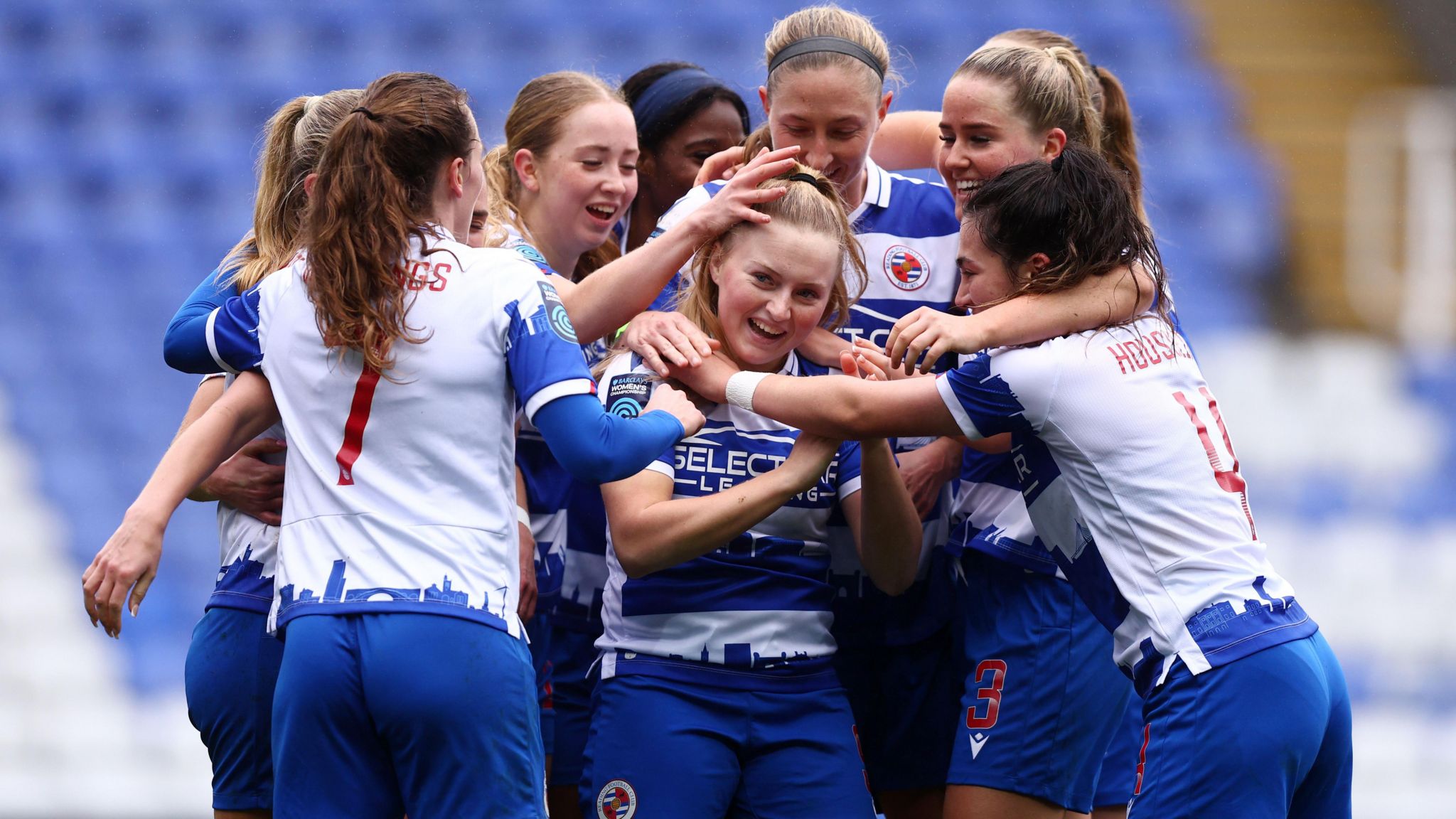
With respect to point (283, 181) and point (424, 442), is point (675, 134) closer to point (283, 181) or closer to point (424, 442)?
point (283, 181)

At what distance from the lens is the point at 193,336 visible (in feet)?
9.09

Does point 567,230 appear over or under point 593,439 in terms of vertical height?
over

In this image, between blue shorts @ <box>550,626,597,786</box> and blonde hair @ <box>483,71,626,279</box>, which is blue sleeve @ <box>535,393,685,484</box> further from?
blonde hair @ <box>483,71,626,279</box>

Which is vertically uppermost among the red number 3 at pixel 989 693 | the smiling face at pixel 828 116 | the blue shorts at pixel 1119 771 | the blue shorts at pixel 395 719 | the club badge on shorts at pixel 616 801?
the smiling face at pixel 828 116

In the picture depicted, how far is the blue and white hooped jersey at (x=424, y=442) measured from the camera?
8.14 ft

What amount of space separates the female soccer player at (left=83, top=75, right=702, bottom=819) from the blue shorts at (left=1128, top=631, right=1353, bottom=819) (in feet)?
3.38

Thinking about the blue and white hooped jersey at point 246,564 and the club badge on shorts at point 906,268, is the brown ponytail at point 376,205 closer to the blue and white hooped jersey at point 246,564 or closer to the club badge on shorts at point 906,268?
the blue and white hooped jersey at point 246,564

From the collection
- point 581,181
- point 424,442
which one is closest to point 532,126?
point 581,181

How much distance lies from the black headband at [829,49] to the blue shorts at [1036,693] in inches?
Result: 44.8

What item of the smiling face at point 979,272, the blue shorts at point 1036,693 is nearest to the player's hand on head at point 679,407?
the smiling face at point 979,272

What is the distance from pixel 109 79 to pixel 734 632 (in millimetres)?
Result: 6961

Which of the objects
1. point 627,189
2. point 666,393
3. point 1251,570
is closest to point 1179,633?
point 1251,570

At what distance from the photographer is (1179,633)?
2600 millimetres

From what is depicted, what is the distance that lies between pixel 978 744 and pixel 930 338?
2.94 feet
